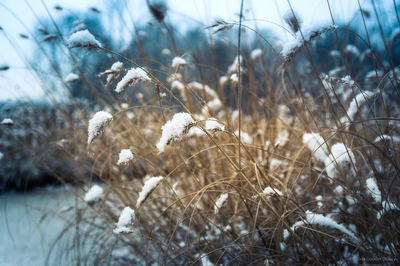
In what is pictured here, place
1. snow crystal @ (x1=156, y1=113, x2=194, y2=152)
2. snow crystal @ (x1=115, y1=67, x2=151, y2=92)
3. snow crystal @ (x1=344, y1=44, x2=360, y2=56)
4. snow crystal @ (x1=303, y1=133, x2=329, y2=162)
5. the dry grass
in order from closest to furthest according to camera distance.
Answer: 1. snow crystal @ (x1=156, y1=113, x2=194, y2=152)
2. snow crystal @ (x1=115, y1=67, x2=151, y2=92)
3. the dry grass
4. snow crystal @ (x1=303, y1=133, x2=329, y2=162)
5. snow crystal @ (x1=344, y1=44, x2=360, y2=56)

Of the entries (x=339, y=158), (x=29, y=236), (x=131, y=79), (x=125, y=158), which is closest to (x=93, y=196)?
(x=125, y=158)

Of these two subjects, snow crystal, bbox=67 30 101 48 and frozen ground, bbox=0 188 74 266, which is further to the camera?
frozen ground, bbox=0 188 74 266

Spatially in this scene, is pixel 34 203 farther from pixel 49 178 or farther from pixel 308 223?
pixel 308 223

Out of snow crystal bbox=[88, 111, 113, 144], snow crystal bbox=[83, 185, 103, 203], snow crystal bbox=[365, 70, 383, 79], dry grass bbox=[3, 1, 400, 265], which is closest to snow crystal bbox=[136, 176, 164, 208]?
dry grass bbox=[3, 1, 400, 265]

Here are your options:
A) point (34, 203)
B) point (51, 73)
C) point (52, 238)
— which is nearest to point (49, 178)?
point (34, 203)

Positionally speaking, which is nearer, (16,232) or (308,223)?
(308,223)

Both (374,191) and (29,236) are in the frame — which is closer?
(374,191)

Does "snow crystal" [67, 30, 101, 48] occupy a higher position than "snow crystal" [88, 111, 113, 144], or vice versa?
"snow crystal" [67, 30, 101, 48]

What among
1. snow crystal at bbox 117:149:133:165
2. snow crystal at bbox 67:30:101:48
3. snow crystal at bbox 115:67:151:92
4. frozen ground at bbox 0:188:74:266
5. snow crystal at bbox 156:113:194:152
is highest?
snow crystal at bbox 67:30:101:48

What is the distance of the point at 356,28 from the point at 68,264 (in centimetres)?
223

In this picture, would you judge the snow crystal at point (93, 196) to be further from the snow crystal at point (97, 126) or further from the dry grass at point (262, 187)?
the snow crystal at point (97, 126)

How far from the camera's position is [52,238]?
230cm

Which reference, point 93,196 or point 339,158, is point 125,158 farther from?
point 339,158

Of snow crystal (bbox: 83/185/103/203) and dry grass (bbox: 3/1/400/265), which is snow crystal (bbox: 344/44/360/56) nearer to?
dry grass (bbox: 3/1/400/265)
